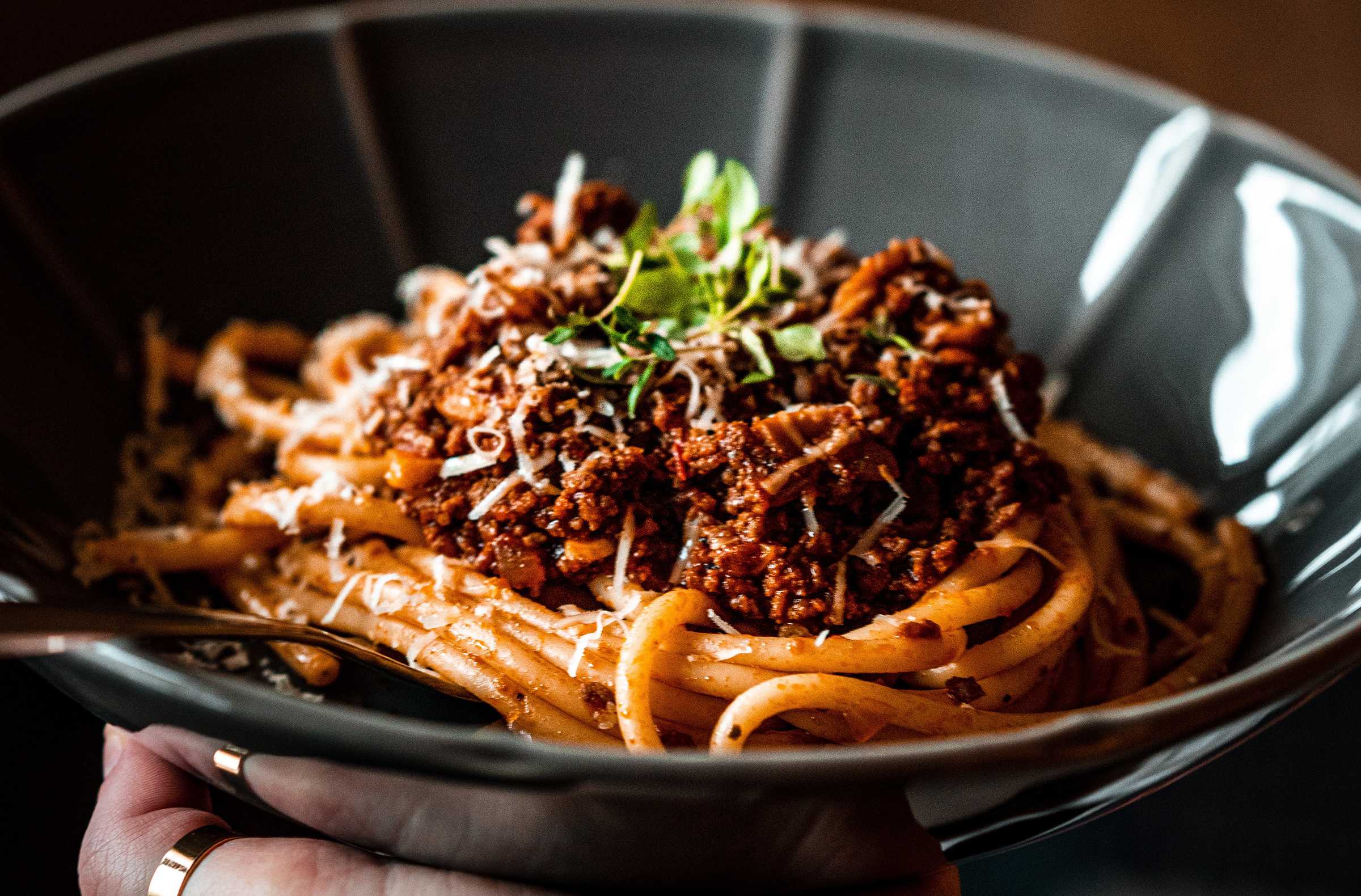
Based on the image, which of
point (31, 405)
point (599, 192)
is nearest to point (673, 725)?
point (599, 192)

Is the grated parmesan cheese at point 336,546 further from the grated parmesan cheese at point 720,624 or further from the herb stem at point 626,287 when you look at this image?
the grated parmesan cheese at point 720,624

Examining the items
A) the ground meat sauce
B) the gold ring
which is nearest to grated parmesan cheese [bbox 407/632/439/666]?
the ground meat sauce

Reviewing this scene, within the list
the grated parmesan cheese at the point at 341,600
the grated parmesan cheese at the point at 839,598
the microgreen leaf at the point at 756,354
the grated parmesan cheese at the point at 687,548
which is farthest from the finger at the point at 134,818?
the microgreen leaf at the point at 756,354

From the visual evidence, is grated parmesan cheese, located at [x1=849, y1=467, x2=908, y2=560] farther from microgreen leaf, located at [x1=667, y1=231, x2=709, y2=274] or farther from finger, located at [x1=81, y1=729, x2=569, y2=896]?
finger, located at [x1=81, y1=729, x2=569, y2=896]

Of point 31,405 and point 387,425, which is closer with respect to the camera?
point 387,425

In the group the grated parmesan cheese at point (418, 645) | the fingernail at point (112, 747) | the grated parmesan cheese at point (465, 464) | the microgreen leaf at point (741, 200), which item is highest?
the microgreen leaf at point (741, 200)

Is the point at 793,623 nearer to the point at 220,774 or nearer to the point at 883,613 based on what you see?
the point at 883,613
